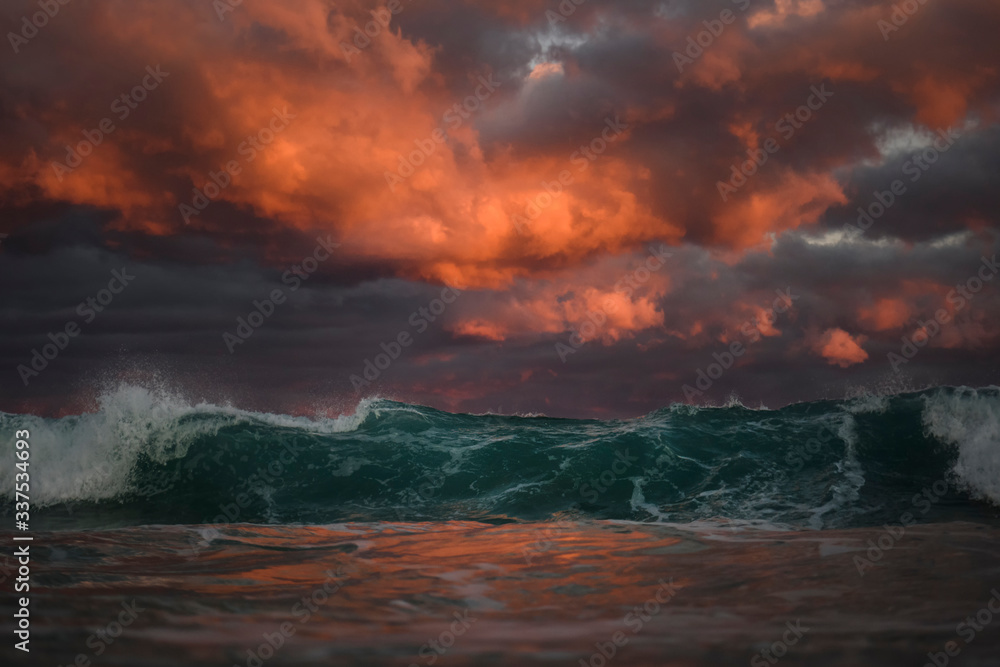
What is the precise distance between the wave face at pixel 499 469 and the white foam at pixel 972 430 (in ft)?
0.13

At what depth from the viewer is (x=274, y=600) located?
324 centimetres

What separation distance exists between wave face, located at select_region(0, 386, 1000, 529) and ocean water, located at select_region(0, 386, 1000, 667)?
0.22 ft

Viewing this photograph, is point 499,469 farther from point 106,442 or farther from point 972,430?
point 972,430

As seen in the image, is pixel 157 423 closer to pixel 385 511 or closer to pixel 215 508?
pixel 215 508

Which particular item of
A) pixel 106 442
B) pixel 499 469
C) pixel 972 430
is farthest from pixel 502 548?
pixel 972 430

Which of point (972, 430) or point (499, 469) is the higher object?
point (972, 430)

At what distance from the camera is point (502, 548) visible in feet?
17.0

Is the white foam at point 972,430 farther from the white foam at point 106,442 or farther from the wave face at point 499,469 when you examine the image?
the white foam at point 106,442

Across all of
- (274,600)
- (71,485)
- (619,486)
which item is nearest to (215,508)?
(71,485)

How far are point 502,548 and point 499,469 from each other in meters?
7.71

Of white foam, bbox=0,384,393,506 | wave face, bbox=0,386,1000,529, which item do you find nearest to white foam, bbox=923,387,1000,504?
wave face, bbox=0,386,1000,529

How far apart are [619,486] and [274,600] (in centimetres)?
905

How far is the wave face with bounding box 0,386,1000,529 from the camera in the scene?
33.2ft

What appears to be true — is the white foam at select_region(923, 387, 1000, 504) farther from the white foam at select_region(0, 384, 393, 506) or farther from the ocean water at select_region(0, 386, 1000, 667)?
the white foam at select_region(0, 384, 393, 506)
